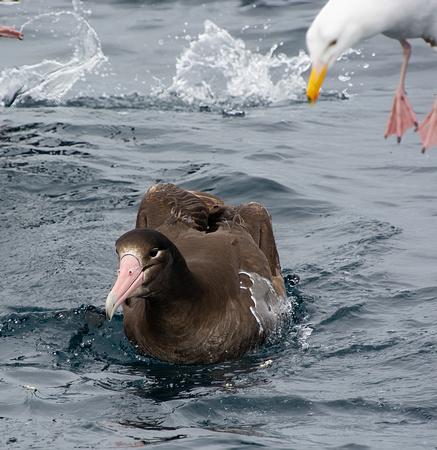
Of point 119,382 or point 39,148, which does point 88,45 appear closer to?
point 39,148

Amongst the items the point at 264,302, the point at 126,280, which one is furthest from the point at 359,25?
the point at 264,302

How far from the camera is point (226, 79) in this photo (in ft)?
46.1

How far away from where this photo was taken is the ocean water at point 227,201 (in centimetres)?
539

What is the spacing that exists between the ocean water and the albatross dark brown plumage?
184mm

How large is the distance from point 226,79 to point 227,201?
14.0ft

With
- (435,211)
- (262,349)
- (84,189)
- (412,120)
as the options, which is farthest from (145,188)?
(412,120)

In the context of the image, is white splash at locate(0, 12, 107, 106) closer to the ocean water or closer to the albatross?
the ocean water

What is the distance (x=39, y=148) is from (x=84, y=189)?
5.45 ft

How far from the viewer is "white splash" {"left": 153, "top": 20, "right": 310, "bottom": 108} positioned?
13953 millimetres

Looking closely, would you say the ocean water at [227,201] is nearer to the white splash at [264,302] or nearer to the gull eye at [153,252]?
the white splash at [264,302]

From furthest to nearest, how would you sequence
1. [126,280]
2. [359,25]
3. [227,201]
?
[227,201] → [126,280] → [359,25]

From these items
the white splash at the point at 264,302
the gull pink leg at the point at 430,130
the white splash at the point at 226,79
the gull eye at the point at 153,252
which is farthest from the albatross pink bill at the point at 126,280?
the white splash at the point at 226,79

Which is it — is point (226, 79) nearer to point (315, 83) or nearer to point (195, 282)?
point (195, 282)

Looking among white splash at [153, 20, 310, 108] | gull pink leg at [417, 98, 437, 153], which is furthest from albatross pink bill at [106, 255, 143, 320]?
white splash at [153, 20, 310, 108]
